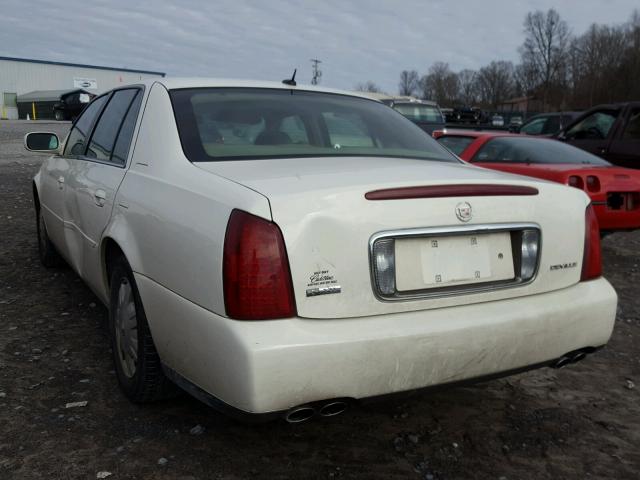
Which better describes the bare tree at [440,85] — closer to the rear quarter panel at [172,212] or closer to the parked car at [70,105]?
the parked car at [70,105]

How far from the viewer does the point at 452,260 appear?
226cm

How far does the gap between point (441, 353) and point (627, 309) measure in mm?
3307

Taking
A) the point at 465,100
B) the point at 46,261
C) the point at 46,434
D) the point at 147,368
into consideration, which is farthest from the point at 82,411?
the point at 465,100

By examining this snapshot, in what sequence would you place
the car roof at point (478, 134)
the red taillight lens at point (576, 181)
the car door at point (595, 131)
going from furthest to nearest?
1. the car door at point (595, 131)
2. the car roof at point (478, 134)
3. the red taillight lens at point (576, 181)

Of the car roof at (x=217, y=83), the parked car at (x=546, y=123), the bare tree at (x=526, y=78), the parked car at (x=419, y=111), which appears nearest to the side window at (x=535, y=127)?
the parked car at (x=546, y=123)

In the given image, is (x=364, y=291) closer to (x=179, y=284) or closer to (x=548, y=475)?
(x=179, y=284)

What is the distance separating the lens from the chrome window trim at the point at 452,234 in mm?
2111

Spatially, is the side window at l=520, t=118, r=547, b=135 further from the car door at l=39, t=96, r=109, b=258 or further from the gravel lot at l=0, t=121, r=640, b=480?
the car door at l=39, t=96, r=109, b=258

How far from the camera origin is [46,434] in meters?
2.63

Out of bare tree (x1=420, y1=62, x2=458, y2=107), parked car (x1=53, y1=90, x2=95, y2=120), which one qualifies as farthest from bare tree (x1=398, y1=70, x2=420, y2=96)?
parked car (x1=53, y1=90, x2=95, y2=120)

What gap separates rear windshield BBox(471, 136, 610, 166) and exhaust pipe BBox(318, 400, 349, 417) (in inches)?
200

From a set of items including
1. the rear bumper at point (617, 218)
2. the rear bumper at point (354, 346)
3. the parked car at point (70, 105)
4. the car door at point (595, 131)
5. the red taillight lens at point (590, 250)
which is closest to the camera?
the rear bumper at point (354, 346)

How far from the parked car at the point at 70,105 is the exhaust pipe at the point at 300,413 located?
3950 cm

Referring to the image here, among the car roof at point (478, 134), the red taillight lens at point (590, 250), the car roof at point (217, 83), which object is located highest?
the car roof at point (217, 83)
